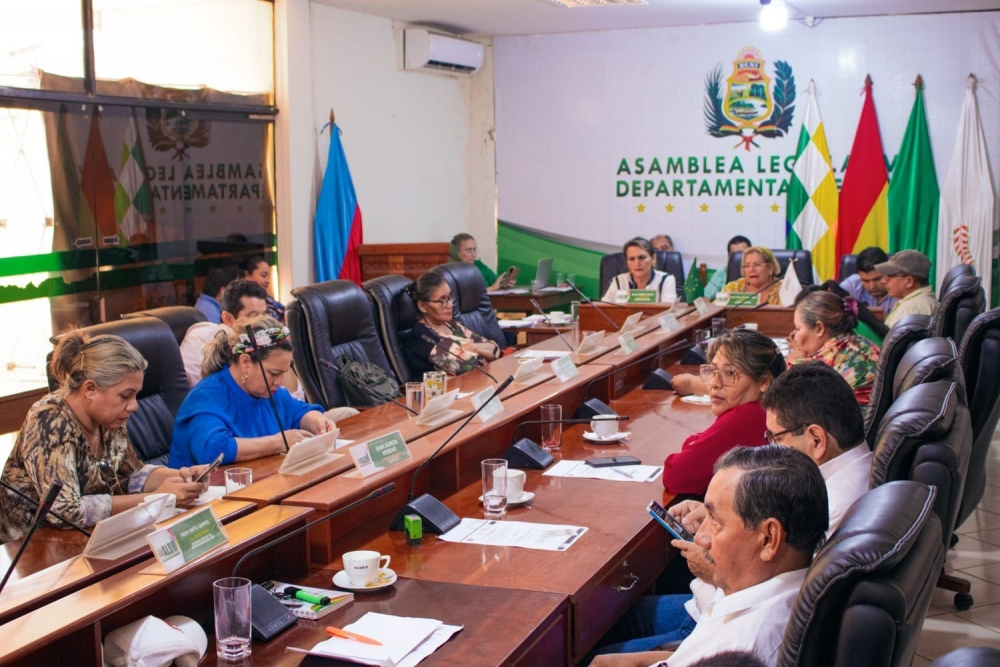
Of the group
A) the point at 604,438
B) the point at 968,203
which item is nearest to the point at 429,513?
the point at 604,438

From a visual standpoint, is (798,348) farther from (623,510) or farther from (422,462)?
(422,462)

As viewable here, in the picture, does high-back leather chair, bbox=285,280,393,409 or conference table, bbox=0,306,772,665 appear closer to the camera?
conference table, bbox=0,306,772,665

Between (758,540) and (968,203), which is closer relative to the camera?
(758,540)

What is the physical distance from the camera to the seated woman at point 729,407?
2887 mm

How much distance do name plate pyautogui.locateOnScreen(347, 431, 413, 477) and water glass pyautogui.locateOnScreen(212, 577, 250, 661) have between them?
0.68 meters

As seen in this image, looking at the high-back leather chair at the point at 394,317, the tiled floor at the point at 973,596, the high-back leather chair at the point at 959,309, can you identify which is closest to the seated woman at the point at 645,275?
the high-back leather chair at the point at 394,317

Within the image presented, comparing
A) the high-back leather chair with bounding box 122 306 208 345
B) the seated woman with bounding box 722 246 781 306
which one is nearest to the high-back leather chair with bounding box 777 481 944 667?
the high-back leather chair with bounding box 122 306 208 345

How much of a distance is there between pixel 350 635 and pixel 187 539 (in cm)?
36

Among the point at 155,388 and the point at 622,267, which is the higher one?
the point at 622,267

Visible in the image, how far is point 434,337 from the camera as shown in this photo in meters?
5.02

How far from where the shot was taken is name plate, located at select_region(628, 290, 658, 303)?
20.8 feet

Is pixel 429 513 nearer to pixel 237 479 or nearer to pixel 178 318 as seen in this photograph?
pixel 237 479

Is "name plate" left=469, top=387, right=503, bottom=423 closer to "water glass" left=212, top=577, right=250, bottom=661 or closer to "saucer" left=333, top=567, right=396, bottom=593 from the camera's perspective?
"saucer" left=333, top=567, right=396, bottom=593

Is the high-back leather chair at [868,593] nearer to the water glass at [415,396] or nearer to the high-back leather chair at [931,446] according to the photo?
the high-back leather chair at [931,446]
